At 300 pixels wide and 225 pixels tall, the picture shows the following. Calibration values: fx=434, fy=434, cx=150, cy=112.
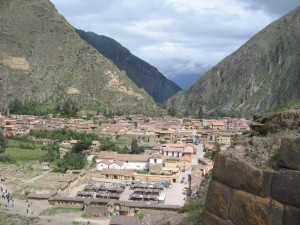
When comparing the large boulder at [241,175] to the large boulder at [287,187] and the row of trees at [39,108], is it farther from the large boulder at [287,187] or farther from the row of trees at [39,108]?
the row of trees at [39,108]


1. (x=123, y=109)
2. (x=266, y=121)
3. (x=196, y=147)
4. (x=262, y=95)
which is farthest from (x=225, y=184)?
(x=262, y=95)

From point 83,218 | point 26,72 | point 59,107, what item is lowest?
point 83,218

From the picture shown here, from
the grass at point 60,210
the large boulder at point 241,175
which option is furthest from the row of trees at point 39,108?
the large boulder at point 241,175

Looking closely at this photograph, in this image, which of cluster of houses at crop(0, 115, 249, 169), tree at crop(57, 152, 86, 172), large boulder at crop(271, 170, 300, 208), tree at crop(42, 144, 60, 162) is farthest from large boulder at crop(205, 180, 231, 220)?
tree at crop(42, 144, 60, 162)

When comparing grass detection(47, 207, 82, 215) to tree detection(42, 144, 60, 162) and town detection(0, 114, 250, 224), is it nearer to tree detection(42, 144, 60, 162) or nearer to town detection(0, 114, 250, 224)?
town detection(0, 114, 250, 224)

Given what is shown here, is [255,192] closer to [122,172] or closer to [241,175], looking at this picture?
[241,175]

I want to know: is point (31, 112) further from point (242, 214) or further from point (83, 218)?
point (242, 214)
